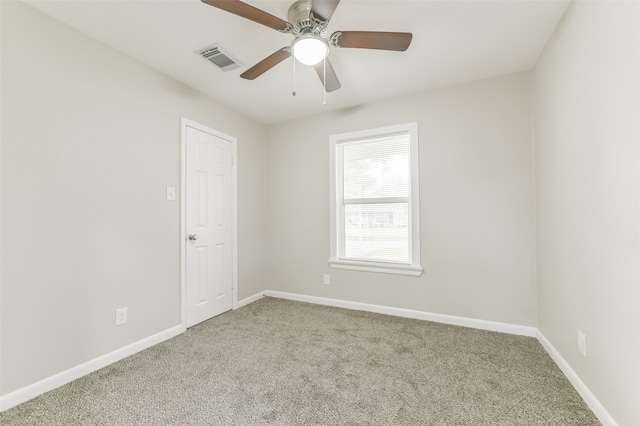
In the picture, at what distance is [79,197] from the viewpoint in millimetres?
1993

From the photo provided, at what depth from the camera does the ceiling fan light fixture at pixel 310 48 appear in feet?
5.38

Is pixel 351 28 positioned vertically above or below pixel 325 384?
above

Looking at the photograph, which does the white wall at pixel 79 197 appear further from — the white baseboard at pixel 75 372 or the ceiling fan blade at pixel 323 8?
the ceiling fan blade at pixel 323 8

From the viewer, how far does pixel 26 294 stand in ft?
5.65

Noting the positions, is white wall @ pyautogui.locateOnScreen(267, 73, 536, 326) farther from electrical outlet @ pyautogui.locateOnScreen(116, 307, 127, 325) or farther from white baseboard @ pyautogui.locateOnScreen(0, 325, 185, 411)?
electrical outlet @ pyautogui.locateOnScreen(116, 307, 127, 325)

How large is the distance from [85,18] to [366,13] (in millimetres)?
1933

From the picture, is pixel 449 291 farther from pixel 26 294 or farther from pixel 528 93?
pixel 26 294

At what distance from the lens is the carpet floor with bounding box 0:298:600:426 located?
5.06 feet

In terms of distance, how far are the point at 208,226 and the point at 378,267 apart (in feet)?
6.60

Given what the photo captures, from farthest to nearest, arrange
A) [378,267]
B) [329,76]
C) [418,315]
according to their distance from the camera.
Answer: [378,267] < [418,315] < [329,76]

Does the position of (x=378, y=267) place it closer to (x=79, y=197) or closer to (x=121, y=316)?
(x=121, y=316)

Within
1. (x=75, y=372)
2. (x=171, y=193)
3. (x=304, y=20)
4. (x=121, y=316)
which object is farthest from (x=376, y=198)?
(x=75, y=372)

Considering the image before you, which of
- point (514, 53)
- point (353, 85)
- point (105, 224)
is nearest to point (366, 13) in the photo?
point (353, 85)

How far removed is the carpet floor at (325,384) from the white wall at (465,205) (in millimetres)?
394
